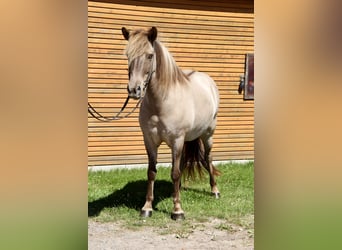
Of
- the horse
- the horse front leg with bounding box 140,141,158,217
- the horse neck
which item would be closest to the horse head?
the horse

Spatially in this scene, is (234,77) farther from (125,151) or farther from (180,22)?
(125,151)

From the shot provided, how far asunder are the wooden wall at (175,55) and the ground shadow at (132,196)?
262 millimetres

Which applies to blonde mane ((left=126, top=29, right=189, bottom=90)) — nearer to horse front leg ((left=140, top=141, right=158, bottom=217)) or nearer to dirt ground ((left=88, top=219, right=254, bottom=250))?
horse front leg ((left=140, top=141, right=158, bottom=217))

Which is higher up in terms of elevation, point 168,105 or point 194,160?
point 168,105

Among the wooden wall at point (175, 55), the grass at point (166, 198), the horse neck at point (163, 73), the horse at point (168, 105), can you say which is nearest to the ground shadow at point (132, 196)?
the grass at point (166, 198)

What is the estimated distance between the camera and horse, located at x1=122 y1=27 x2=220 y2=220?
1.98 metres

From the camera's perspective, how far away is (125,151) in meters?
2.81

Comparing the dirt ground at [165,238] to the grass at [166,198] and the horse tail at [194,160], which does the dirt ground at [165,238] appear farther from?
the horse tail at [194,160]

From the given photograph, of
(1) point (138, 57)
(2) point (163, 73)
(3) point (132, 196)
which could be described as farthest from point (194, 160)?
(1) point (138, 57)

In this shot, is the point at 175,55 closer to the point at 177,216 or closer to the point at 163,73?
the point at 163,73

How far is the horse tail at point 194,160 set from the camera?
274cm

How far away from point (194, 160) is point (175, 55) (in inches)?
32.3

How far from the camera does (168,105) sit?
2277 millimetres
